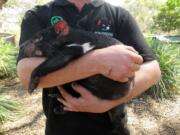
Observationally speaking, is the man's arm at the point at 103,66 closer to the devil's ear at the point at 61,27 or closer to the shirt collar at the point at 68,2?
the devil's ear at the point at 61,27

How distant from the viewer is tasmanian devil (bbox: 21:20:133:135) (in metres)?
1.81

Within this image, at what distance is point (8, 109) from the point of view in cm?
614

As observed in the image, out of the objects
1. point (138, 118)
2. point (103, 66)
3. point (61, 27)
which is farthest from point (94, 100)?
point (138, 118)

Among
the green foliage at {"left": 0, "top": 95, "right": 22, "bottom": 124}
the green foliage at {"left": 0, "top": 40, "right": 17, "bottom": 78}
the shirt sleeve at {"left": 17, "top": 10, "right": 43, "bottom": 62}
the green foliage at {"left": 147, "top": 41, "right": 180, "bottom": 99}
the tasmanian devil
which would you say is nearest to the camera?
the tasmanian devil

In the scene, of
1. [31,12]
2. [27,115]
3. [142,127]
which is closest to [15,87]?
[27,115]

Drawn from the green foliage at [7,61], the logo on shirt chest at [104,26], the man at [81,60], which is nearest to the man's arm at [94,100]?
the man at [81,60]

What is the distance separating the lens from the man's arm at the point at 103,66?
1.81m

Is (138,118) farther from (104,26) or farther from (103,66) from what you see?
(103,66)

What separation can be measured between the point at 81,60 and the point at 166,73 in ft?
17.9

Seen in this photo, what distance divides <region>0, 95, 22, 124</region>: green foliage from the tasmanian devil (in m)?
4.09

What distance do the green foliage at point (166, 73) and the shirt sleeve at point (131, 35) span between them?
471cm

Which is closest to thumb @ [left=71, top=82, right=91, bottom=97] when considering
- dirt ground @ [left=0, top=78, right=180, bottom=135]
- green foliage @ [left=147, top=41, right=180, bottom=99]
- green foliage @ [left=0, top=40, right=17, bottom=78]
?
dirt ground @ [left=0, top=78, right=180, bottom=135]

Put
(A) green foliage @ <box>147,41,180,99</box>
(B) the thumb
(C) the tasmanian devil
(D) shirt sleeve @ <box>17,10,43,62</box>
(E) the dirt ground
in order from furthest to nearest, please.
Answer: (A) green foliage @ <box>147,41,180,99</box>, (E) the dirt ground, (D) shirt sleeve @ <box>17,10,43,62</box>, (B) the thumb, (C) the tasmanian devil

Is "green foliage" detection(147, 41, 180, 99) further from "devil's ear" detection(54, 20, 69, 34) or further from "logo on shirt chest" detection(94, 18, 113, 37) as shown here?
"devil's ear" detection(54, 20, 69, 34)
